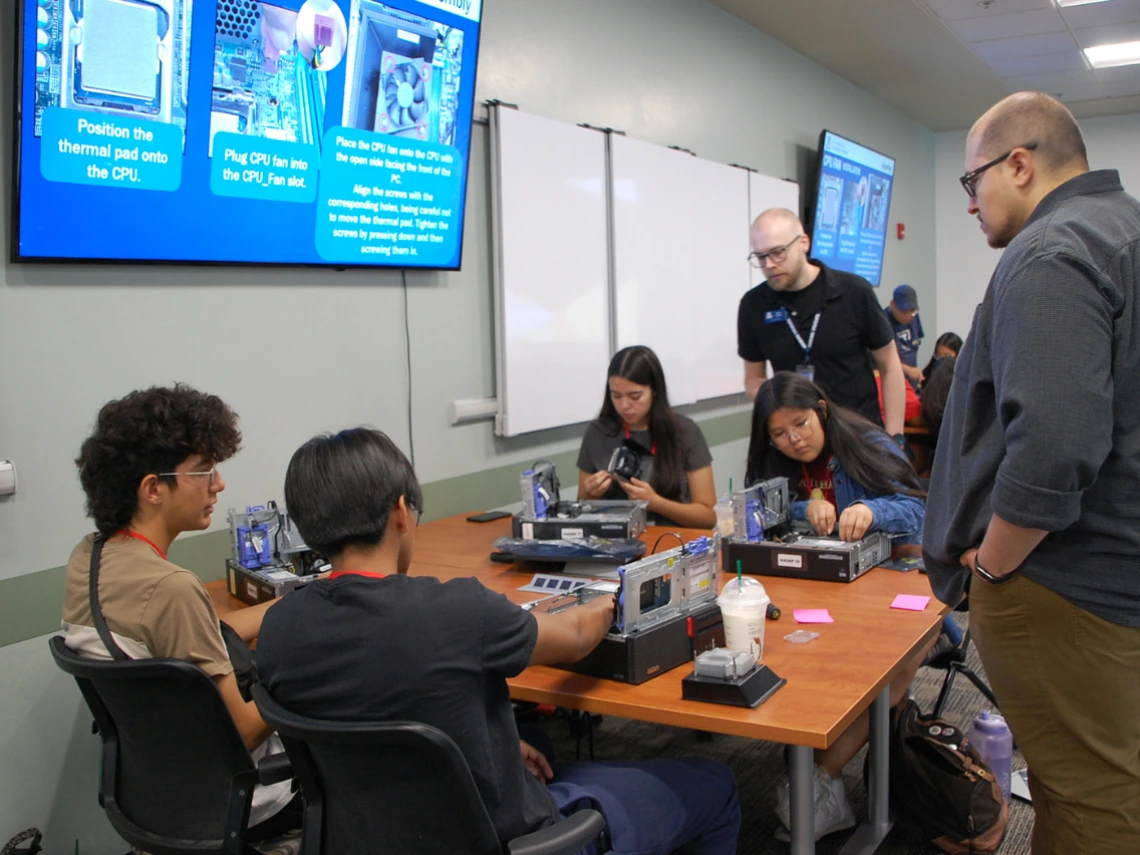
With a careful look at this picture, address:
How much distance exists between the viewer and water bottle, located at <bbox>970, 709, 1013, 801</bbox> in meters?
2.67

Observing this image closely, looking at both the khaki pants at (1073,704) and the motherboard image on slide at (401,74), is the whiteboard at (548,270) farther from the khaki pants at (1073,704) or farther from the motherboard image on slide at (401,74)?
the khaki pants at (1073,704)

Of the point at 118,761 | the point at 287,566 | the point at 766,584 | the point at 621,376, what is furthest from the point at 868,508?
the point at 118,761

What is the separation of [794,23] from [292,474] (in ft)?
16.4

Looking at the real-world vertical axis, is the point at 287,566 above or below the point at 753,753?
above

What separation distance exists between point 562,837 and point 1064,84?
7667 mm

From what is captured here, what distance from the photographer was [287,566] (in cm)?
244

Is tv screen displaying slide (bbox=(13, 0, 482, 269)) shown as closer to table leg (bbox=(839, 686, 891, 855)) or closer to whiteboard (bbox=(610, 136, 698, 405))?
whiteboard (bbox=(610, 136, 698, 405))

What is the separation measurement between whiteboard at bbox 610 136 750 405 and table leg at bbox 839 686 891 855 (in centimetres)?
235

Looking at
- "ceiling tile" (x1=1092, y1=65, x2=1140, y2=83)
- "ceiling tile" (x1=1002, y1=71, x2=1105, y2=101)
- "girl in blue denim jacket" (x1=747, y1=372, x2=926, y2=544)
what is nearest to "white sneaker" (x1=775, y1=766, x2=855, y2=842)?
"girl in blue denim jacket" (x1=747, y1=372, x2=926, y2=544)

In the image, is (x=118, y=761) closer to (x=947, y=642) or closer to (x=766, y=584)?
(x=766, y=584)

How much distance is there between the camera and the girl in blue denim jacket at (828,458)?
2.56m

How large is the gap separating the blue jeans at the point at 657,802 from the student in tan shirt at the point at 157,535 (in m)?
0.57

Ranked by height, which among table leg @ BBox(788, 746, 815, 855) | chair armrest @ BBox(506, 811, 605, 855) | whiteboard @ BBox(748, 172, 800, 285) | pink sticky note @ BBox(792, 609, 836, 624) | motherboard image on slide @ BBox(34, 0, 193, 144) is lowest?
table leg @ BBox(788, 746, 815, 855)

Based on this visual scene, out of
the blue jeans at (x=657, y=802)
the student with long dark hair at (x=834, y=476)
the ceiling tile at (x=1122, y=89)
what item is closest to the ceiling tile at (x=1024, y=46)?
the ceiling tile at (x=1122, y=89)
